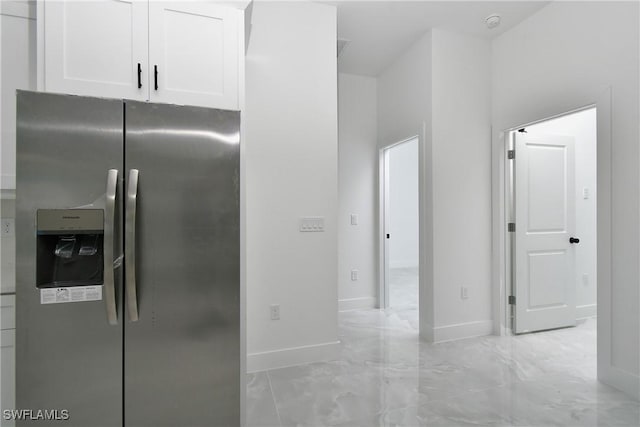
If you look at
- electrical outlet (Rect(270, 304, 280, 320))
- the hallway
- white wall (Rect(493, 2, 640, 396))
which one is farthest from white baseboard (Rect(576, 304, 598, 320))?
electrical outlet (Rect(270, 304, 280, 320))

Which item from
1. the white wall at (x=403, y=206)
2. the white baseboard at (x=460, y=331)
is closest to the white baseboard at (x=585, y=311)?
the white baseboard at (x=460, y=331)

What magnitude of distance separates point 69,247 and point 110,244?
22 cm

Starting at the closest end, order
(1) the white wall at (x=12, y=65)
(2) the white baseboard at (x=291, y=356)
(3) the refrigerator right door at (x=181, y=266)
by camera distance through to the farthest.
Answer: (3) the refrigerator right door at (x=181, y=266) < (1) the white wall at (x=12, y=65) < (2) the white baseboard at (x=291, y=356)

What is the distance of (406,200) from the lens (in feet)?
24.2

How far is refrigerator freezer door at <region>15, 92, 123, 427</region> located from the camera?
1.42m

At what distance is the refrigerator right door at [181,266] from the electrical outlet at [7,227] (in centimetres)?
102

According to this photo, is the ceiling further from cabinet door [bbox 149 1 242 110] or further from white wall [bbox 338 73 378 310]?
cabinet door [bbox 149 1 242 110]

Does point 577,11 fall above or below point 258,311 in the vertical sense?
above

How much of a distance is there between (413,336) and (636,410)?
1.59 meters

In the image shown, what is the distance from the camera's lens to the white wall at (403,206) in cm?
723

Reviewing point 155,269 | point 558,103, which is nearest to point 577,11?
point 558,103

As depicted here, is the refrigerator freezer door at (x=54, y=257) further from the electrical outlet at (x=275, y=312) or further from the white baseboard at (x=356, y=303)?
the white baseboard at (x=356, y=303)

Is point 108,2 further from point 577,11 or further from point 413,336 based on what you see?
point 413,336

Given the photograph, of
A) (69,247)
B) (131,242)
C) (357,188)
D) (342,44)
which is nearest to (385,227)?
(357,188)
